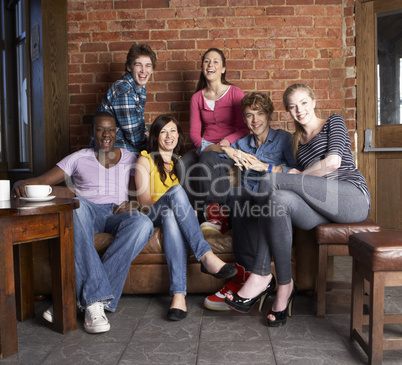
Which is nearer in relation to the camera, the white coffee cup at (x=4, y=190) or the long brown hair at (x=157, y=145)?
the white coffee cup at (x=4, y=190)

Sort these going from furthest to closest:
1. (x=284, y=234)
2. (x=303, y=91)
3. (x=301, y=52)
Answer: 1. (x=301, y=52)
2. (x=303, y=91)
3. (x=284, y=234)

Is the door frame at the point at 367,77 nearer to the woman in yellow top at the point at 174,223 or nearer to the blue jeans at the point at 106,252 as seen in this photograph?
the woman in yellow top at the point at 174,223

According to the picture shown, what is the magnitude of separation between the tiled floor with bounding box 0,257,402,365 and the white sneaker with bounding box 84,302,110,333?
0.03m

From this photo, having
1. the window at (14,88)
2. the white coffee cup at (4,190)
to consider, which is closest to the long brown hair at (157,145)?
the white coffee cup at (4,190)

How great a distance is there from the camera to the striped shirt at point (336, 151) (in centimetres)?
201

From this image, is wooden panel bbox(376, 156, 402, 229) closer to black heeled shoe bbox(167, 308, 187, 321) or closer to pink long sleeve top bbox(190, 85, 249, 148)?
pink long sleeve top bbox(190, 85, 249, 148)

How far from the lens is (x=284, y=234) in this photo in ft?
6.01

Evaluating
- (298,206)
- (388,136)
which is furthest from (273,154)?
(388,136)

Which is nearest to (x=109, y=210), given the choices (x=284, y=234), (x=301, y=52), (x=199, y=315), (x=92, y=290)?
(x=92, y=290)

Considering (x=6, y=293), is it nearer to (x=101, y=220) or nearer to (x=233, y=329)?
(x=101, y=220)

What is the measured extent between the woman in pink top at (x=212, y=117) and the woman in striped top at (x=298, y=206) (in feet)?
2.37

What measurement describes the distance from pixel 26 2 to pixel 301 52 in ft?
8.44

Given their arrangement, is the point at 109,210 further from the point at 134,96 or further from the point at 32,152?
the point at 32,152

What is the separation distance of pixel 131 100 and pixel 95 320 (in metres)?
1.63
